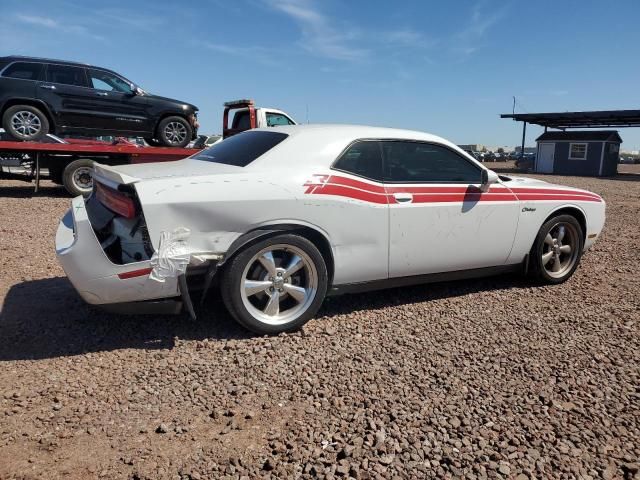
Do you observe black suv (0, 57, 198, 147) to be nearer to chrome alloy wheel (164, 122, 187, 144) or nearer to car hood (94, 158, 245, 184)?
chrome alloy wheel (164, 122, 187, 144)

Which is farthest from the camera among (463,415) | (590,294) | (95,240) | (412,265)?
(590,294)

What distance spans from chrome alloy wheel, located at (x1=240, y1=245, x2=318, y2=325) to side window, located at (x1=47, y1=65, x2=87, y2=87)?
7735 millimetres

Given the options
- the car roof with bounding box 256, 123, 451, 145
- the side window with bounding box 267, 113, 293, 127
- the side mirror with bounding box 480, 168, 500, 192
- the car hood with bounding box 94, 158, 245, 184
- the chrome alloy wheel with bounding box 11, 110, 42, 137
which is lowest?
the side mirror with bounding box 480, 168, 500, 192

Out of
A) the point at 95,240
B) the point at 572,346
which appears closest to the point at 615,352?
the point at 572,346

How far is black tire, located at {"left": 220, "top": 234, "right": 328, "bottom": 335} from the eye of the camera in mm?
3438

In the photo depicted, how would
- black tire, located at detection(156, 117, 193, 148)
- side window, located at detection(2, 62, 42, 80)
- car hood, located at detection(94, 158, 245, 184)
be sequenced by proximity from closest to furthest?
car hood, located at detection(94, 158, 245, 184), side window, located at detection(2, 62, 42, 80), black tire, located at detection(156, 117, 193, 148)

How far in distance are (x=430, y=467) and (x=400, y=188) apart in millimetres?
2291

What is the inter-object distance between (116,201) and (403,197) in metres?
2.13

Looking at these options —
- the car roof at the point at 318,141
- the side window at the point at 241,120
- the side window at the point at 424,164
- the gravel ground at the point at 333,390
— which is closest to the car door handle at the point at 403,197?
the side window at the point at 424,164

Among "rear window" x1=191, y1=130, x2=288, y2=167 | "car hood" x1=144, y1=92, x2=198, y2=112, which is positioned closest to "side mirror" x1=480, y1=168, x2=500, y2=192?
"rear window" x1=191, y1=130, x2=288, y2=167

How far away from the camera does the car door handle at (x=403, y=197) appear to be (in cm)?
402

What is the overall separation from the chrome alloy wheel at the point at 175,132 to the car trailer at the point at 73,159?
210mm

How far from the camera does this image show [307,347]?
139 inches

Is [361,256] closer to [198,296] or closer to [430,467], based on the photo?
[198,296]
